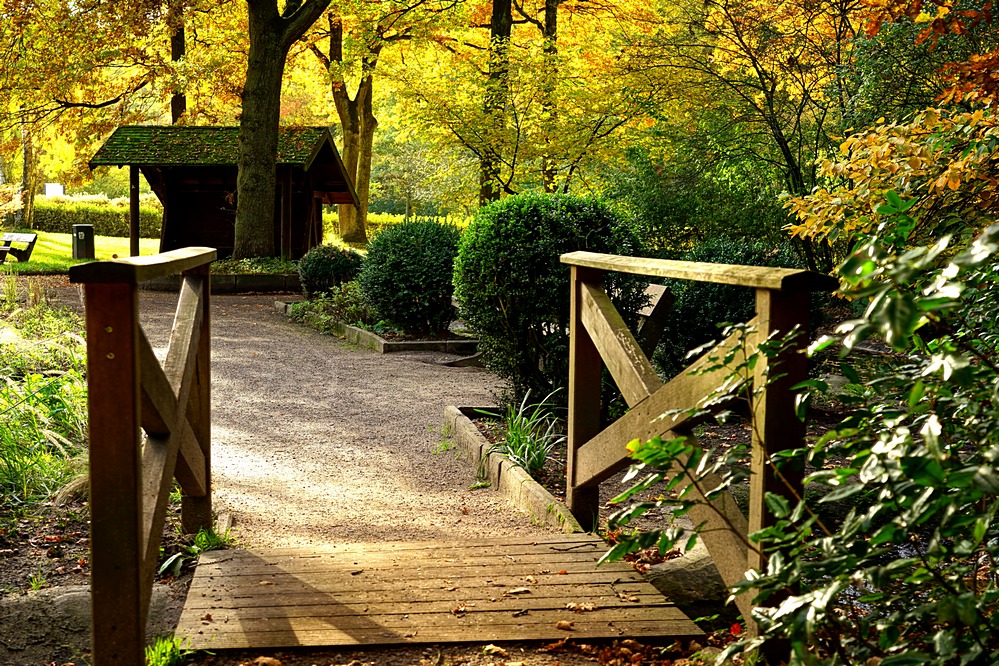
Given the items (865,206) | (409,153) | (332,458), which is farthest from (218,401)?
(409,153)

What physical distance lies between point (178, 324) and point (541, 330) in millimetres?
3310

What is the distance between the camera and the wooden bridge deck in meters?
3.41

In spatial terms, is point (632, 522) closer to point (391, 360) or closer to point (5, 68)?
point (391, 360)

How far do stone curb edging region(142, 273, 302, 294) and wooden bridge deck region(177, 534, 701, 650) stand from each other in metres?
15.1

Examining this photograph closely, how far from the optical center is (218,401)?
879 cm

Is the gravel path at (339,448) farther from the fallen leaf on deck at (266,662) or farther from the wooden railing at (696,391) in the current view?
the fallen leaf on deck at (266,662)

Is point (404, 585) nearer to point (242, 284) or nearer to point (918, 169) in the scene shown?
point (918, 169)

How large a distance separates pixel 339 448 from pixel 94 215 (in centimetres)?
3438

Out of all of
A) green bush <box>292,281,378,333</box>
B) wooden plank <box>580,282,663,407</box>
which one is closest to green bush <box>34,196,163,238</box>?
green bush <box>292,281,378,333</box>

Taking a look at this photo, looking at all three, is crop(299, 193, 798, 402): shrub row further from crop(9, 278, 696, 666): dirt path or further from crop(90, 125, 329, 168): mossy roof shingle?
crop(90, 125, 329, 168): mossy roof shingle

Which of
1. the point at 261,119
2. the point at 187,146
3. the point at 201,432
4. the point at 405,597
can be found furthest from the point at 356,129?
the point at 405,597

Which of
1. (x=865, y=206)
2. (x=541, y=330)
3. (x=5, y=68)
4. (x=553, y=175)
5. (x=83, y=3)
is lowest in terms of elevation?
(x=541, y=330)

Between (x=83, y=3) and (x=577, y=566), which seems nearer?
(x=577, y=566)

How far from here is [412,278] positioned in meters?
12.6
